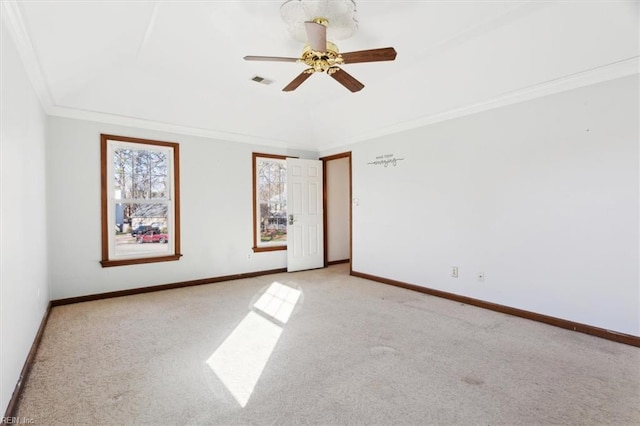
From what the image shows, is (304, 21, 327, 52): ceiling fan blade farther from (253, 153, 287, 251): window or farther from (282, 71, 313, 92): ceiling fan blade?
(253, 153, 287, 251): window

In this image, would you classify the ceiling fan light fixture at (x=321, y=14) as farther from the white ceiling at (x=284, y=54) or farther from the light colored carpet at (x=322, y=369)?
the light colored carpet at (x=322, y=369)

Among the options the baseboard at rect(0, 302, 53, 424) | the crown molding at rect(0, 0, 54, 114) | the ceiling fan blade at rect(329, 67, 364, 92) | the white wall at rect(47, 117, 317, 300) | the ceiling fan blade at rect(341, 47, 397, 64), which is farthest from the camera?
the white wall at rect(47, 117, 317, 300)

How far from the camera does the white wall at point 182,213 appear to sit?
3.91 metres

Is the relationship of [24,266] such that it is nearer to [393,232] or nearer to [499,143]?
[393,232]

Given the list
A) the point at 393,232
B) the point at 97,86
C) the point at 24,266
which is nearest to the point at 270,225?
the point at 393,232

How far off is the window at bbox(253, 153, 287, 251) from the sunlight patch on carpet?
187cm

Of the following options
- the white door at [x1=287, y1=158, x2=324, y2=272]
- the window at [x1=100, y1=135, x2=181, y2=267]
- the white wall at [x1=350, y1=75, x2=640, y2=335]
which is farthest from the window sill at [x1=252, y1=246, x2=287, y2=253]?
the white wall at [x1=350, y1=75, x2=640, y2=335]

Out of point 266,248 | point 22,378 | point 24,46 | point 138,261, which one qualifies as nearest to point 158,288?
point 138,261

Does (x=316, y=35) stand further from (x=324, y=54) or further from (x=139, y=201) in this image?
(x=139, y=201)

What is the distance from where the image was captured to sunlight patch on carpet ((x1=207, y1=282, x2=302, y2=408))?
85.4 inches

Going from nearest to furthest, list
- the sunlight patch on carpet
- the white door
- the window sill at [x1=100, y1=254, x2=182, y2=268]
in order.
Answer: the sunlight patch on carpet
the window sill at [x1=100, y1=254, x2=182, y2=268]
the white door

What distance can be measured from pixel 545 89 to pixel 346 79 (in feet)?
6.89

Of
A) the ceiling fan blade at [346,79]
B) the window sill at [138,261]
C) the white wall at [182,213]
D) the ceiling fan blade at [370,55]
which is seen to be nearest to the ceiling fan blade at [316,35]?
the ceiling fan blade at [370,55]

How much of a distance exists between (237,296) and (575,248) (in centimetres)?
391
